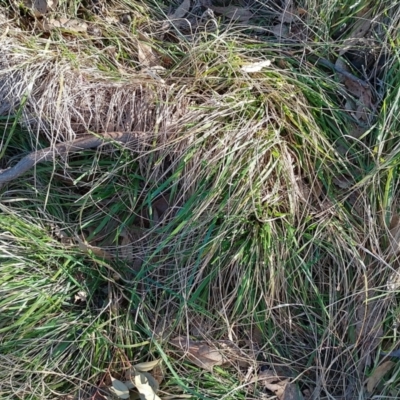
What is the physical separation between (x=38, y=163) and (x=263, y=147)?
0.90 meters

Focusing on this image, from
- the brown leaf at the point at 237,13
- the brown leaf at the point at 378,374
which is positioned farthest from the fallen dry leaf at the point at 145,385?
the brown leaf at the point at 237,13

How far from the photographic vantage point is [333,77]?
7.45 ft

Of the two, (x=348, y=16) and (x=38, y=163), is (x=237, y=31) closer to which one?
(x=348, y=16)

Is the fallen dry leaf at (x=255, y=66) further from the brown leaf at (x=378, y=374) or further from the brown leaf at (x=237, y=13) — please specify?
the brown leaf at (x=378, y=374)

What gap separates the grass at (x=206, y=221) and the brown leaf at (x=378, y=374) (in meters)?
0.03

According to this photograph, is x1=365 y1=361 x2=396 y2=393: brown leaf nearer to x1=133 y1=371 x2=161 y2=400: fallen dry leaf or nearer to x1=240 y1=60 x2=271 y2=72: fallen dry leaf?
x1=133 y1=371 x2=161 y2=400: fallen dry leaf

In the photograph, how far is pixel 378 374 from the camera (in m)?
2.13

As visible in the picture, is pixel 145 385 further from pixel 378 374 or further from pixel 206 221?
pixel 378 374

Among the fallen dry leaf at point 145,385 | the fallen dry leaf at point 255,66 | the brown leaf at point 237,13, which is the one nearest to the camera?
the fallen dry leaf at point 145,385

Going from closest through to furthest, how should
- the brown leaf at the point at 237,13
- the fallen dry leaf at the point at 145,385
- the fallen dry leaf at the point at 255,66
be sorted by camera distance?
1. the fallen dry leaf at the point at 145,385
2. the fallen dry leaf at the point at 255,66
3. the brown leaf at the point at 237,13

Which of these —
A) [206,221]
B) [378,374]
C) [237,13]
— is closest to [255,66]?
[237,13]

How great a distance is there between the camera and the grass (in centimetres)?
212

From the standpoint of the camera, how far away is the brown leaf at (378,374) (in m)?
2.13

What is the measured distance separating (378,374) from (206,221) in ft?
2.88
